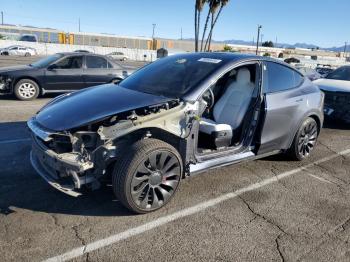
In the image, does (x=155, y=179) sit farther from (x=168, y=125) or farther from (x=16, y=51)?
(x=16, y=51)

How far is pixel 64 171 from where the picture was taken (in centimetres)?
→ 324

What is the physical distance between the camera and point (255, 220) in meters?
3.58

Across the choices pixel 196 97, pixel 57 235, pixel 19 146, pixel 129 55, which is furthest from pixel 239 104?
pixel 129 55

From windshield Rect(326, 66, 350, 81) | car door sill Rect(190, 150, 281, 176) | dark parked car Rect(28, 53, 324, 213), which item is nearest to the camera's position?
dark parked car Rect(28, 53, 324, 213)

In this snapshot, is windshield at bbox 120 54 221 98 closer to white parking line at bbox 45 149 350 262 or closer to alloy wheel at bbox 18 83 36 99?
white parking line at bbox 45 149 350 262

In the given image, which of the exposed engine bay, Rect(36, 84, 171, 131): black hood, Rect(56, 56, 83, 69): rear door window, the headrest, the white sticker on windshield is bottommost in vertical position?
the exposed engine bay

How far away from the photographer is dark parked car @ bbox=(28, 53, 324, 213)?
10.9ft

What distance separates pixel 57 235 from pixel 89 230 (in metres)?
0.29

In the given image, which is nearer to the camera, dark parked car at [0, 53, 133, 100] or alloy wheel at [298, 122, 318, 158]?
alloy wheel at [298, 122, 318, 158]

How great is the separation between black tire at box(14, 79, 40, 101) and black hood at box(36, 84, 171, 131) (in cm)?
594

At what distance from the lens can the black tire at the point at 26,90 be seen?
9453mm

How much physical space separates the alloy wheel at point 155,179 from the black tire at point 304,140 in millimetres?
2354

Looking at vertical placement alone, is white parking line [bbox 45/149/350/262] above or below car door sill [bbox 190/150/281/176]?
below

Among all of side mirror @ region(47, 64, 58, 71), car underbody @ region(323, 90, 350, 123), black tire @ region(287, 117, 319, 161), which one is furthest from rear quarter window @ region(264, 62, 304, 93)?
side mirror @ region(47, 64, 58, 71)
